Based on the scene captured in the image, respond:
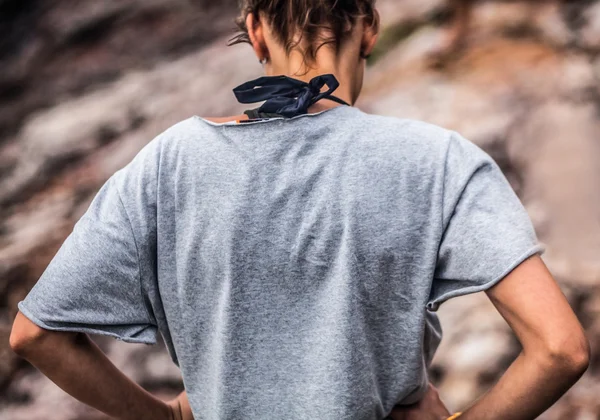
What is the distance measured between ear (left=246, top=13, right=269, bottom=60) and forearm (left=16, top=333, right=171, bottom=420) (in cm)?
60

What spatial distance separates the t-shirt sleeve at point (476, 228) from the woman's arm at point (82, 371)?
604 millimetres

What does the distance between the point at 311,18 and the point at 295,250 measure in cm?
40

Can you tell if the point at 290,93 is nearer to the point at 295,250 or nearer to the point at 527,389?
the point at 295,250

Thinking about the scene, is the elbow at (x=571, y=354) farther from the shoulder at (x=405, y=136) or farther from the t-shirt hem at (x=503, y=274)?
the shoulder at (x=405, y=136)

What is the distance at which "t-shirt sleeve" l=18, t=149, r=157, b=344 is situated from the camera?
110 cm

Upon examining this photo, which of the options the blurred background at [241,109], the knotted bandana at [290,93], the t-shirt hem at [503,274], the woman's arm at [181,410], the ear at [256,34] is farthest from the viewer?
the blurred background at [241,109]

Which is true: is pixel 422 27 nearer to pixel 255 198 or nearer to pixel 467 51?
pixel 467 51

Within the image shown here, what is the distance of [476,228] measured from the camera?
1028 millimetres

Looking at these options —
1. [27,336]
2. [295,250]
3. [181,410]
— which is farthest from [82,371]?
[295,250]

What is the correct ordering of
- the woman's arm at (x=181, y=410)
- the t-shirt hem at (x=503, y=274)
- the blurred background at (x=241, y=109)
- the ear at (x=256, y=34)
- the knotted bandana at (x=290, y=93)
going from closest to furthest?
the t-shirt hem at (x=503, y=274)
the knotted bandana at (x=290, y=93)
the ear at (x=256, y=34)
the woman's arm at (x=181, y=410)
the blurred background at (x=241, y=109)

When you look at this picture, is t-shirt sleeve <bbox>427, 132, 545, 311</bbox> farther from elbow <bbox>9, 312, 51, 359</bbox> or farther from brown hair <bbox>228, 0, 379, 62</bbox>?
elbow <bbox>9, 312, 51, 359</bbox>

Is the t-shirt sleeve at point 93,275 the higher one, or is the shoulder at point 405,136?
the shoulder at point 405,136

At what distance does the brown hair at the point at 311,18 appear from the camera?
1144mm

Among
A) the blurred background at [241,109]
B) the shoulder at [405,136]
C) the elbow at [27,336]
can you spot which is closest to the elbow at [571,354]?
the shoulder at [405,136]
